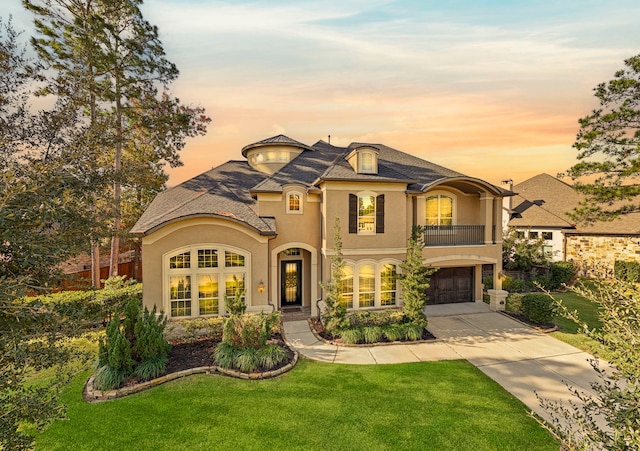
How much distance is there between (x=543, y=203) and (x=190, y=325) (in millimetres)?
30162

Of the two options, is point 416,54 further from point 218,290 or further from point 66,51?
point 66,51

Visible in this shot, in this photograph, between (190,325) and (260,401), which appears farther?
(190,325)

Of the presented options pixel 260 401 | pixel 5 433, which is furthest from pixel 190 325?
pixel 5 433

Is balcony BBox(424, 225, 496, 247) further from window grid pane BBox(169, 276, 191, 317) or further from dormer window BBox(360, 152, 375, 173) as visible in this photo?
window grid pane BBox(169, 276, 191, 317)

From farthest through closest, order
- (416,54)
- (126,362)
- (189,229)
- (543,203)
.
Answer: (543,203) < (189,229) < (416,54) < (126,362)

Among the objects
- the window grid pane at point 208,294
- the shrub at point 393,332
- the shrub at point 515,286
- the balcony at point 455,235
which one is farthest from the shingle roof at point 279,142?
the shrub at point 515,286

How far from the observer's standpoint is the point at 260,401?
25.2 feet

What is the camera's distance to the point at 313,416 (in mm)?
7082

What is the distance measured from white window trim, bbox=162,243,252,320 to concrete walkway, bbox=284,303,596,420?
309 cm

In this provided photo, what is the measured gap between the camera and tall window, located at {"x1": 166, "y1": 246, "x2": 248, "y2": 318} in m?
12.3

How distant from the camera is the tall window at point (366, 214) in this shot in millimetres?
13609

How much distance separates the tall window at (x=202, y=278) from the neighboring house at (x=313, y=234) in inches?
1.6

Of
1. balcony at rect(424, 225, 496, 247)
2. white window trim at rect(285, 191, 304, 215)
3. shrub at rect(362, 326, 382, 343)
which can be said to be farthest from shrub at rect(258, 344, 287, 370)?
balcony at rect(424, 225, 496, 247)

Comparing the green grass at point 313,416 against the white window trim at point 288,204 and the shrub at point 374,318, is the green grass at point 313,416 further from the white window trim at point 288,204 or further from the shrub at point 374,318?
the white window trim at point 288,204
